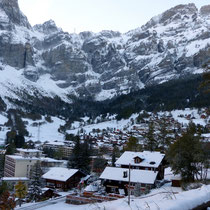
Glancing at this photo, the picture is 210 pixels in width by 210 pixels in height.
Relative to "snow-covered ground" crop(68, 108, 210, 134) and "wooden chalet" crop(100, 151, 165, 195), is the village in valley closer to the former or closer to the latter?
"wooden chalet" crop(100, 151, 165, 195)

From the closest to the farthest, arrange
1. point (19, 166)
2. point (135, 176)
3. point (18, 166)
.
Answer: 1. point (135, 176)
2. point (18, 166)
3. point (19, 166)

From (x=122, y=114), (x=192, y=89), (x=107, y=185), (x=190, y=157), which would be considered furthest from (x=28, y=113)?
(x=190, y=157)

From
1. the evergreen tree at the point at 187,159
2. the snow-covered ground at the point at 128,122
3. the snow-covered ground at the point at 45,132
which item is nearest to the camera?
the evergreen tree at the point at 187,159

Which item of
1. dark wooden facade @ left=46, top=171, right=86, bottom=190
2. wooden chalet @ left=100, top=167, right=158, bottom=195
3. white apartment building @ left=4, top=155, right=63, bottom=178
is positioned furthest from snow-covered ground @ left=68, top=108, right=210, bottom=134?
wooden chalet @ left=100, top=167, right=158, bottom=195

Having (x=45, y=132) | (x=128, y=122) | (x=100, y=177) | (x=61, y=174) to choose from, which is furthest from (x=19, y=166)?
(x=128, y=122)

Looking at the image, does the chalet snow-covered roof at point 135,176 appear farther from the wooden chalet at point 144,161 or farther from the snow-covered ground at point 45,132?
the snow-covered ground at point 45,132

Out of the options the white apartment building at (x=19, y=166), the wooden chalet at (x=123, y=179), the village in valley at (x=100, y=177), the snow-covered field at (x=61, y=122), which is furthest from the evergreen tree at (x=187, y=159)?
the snow-covered field at (x=61, y=122)

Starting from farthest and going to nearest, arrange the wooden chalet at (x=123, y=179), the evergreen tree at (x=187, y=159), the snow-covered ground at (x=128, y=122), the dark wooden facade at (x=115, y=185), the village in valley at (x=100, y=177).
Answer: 1. the snow-covered ground at (x=128, y=122)
2. the dark wooden facade at (x=115, y=185)
3. the wooden chalet at (x=123, y=179)
4. the evergreen tree at (x=187, y=159)
5. the village in valley at (x=100, y=177)

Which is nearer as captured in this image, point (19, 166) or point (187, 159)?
point (187, 159)

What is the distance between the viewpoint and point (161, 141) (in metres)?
82.1

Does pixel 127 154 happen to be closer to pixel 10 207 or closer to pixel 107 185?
pixel 107 185

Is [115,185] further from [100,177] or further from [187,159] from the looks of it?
[187,159]

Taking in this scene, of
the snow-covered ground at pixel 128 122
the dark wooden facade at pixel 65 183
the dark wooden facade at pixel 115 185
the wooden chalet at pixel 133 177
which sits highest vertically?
the snow-covered ground at pixel 128 122

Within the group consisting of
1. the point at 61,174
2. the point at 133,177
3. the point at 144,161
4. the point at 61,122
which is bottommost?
the point at 61,174
